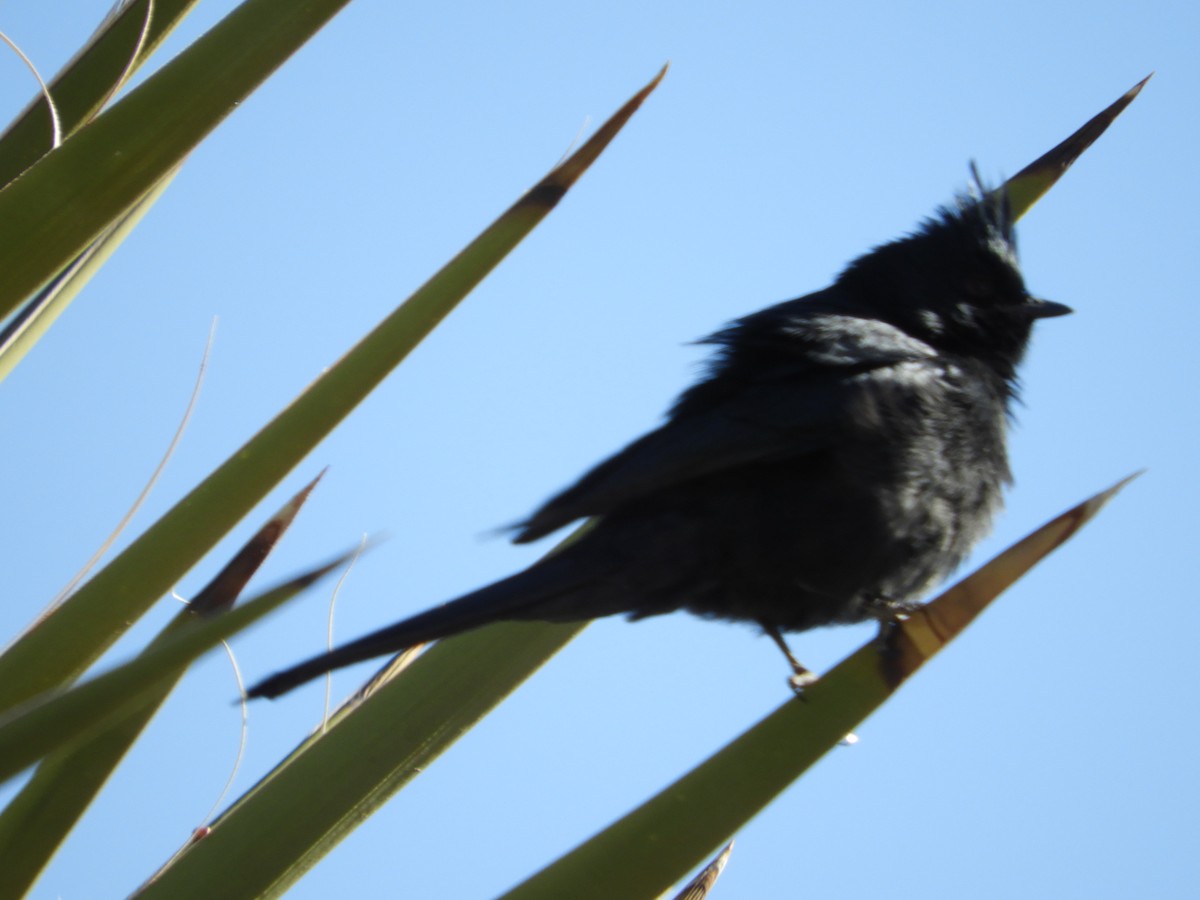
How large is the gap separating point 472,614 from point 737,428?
3.54 feet

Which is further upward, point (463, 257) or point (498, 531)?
point (463, 257)

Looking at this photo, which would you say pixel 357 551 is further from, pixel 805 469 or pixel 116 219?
pixel 805 469

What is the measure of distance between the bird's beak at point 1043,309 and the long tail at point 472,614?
2115 millimetres

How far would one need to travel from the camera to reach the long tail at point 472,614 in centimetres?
188

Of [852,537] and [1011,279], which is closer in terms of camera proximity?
[852,537]

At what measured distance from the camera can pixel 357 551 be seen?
3.83 ft

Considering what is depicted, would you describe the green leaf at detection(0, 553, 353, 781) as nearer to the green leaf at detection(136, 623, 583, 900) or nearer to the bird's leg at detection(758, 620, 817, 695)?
the green leaf at detection(136, 623, 583, 900)

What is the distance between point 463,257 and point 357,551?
2.48 feet

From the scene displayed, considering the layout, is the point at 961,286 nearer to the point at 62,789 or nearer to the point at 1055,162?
the point at 1055,162

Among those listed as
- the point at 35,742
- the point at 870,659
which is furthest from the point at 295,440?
the point at 870,659

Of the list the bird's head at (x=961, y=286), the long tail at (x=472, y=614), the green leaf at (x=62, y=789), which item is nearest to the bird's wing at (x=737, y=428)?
the long tail at (x=472, y=614)

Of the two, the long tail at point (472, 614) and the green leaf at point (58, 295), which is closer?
the long tail at point (472, 614)

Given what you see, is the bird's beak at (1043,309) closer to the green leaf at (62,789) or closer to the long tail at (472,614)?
the long tail at (472,614)

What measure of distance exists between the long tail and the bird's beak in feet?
6.94
